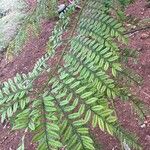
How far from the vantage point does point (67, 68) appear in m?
1.15

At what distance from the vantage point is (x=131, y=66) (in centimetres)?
354

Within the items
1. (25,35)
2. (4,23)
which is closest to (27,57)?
(4,23)

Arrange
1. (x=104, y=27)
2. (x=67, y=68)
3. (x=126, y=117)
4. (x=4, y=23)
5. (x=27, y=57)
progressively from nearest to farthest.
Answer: (x=67, y=68) < (x=104, y=27) < (x=126, y=117) < (x=27, y=57) < (x=4, y=23)

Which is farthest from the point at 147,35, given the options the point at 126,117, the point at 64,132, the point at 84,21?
the point at 64,132

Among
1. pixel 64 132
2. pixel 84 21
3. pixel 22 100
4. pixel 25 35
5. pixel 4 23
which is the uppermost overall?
pixel 4 23

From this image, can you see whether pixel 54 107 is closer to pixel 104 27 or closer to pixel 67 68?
pixel 67 68

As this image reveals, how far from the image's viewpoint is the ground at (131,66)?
2955 millimetres

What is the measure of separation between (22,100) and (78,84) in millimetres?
154

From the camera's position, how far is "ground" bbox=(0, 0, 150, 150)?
296 centimetres

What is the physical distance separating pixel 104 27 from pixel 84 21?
103 mm

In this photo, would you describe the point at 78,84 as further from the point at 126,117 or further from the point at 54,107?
the point at 126,117

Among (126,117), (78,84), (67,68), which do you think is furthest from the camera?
(126,117)

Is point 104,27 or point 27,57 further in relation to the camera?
point 27,57

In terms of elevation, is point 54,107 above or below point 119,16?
below
